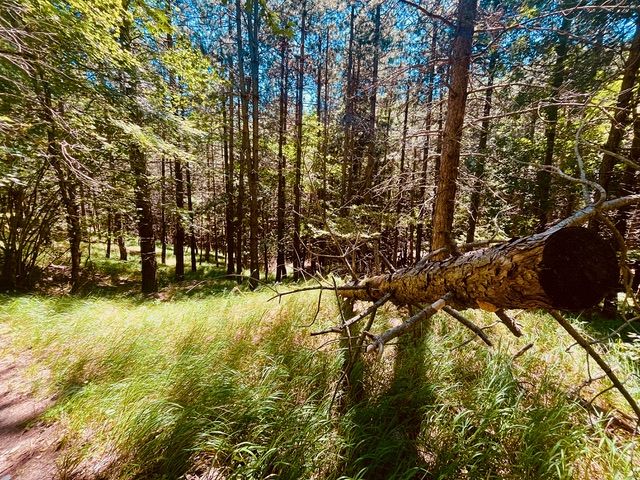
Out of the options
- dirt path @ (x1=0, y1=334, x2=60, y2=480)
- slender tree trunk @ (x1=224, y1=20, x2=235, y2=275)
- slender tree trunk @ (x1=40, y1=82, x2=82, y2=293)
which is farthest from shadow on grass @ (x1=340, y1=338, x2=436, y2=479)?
slender tree trunk @ (x1=224, y1=20, x2=235, y2=275)

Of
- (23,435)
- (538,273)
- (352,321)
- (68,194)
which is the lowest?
(23,435)

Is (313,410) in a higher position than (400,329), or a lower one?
lower

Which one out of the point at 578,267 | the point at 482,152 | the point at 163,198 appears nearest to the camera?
the point at 578,267

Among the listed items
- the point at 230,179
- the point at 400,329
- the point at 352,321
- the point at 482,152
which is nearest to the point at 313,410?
the point at 352,321

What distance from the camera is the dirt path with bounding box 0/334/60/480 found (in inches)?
77.1

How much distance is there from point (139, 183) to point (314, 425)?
864cm

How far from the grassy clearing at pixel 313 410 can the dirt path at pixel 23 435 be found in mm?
131

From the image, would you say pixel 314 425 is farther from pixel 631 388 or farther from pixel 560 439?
pixel 631 388

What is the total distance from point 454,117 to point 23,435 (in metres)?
5.56

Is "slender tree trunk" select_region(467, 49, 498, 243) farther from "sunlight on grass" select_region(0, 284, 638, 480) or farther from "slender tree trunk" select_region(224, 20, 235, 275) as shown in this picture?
"slender tree trunk" select_region(224, 20, 235, 275)

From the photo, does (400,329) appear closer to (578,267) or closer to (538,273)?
(538,273)

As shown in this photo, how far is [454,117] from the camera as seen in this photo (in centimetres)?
341

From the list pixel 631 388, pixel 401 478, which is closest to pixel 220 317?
pixel 401 478

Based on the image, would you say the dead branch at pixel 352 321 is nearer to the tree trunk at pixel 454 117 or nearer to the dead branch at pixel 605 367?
the dead branch at pixel 605 367
